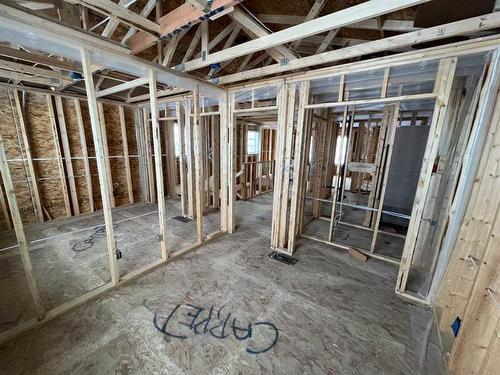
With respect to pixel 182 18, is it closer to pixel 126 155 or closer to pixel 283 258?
pixel 283 258

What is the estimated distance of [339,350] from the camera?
1.76m

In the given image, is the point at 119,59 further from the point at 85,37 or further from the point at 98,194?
the point at 98,194

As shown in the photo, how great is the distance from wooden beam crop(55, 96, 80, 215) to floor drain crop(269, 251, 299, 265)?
4.79 meters

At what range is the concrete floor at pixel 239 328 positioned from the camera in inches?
63.8

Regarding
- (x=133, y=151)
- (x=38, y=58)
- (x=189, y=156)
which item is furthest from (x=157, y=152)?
(x=133, y=151)

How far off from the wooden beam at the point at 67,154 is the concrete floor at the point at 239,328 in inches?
141

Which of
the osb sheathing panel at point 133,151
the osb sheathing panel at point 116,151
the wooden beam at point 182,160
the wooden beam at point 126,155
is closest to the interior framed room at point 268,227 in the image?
the wooden beam at point 182,160

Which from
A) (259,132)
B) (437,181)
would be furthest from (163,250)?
(259,132)

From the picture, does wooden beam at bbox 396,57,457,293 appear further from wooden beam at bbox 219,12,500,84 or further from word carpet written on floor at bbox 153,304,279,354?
word carpet written on floor at bbox 153,304,279,354

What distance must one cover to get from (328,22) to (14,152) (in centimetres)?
577

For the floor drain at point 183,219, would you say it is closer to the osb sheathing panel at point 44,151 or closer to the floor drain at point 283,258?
the floor drain at point 283,258

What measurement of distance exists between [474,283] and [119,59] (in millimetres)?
3868

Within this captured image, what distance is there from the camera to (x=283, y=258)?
317cm

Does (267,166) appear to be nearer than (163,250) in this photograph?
No
